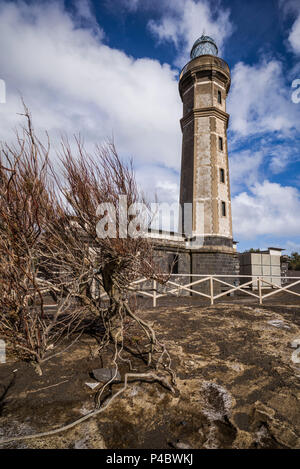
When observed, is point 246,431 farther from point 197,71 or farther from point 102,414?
point 197,71

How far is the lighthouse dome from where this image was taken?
20391 mm

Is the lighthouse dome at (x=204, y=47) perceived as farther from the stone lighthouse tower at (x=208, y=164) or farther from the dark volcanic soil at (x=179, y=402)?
the dark volcanic soil at (x=179, y=402)

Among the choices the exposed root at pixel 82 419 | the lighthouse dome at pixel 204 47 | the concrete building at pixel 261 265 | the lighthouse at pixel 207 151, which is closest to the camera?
the exposed root at pixel 82 419

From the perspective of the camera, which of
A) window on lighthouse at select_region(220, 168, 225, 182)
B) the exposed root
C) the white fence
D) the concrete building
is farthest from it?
the concrete building

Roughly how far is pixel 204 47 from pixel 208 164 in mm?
13347

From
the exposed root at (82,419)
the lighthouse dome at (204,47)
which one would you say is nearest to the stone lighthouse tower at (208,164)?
the lighthouse dome at (204,47)

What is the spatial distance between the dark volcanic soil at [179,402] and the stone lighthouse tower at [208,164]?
1039cm

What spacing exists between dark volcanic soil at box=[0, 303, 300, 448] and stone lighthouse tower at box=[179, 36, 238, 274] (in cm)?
1039

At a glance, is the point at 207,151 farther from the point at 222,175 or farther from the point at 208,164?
the point at 222,175

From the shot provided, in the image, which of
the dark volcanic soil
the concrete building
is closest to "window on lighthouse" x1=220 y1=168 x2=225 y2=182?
the concrete building

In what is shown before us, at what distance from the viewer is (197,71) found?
16656 mm

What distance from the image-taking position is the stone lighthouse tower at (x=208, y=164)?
49.2ft

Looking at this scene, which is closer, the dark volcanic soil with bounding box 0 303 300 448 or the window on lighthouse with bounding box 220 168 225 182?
the dark volcanic soil with bounding box 0 303 300 448

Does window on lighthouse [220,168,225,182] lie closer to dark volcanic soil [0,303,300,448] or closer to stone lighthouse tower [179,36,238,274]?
stone lighthouse tower [179,36,238,274]
